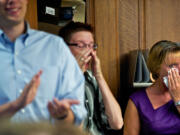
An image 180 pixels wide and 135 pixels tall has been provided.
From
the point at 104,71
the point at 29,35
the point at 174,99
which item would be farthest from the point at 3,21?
the point at 174,99

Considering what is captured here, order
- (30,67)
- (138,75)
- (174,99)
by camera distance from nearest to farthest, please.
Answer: (30,67) < (174,99) < (138,75)

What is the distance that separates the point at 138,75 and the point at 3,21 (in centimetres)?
63

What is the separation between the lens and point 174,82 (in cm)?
83

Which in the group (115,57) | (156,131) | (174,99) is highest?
(115,57)

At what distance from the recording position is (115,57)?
0.89 m

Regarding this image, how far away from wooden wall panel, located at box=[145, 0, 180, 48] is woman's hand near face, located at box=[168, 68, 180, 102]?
30 centimetres

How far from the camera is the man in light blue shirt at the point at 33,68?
44 cm

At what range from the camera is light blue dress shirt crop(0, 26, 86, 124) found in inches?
17.3

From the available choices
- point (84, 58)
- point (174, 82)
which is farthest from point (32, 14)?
point (174, 82)

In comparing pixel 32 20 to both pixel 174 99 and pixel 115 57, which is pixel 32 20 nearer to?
pixel 115 57

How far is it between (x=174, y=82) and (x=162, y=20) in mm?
398

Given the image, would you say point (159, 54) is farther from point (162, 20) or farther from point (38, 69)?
point (38, 69)

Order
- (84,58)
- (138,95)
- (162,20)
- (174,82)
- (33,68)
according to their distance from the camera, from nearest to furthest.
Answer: (33,68)
(84,58)
(174,82)
(138,95)
(162,20)

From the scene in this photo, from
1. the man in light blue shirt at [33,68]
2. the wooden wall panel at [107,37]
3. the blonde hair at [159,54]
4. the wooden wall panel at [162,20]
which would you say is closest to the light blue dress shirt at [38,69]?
the man in light blue shirt at [33,68]
